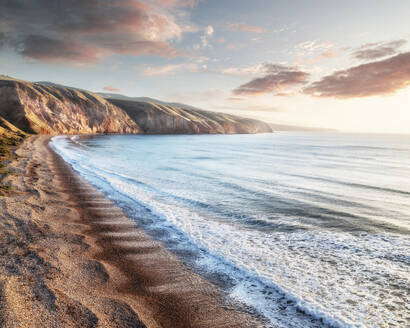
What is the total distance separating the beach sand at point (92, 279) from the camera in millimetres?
4480

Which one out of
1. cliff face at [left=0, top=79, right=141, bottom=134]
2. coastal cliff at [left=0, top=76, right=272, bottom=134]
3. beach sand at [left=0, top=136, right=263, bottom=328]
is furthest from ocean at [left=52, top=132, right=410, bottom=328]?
coastal cliff at [left=0, top=76, right=272, bottom=134]

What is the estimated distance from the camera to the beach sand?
176 inches

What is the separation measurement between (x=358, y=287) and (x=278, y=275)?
195 cm

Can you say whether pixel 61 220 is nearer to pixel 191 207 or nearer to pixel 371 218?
pixel 191 207

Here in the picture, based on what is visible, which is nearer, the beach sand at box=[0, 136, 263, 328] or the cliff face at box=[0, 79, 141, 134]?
the beach sand at box=[0, 136, 263, 328]

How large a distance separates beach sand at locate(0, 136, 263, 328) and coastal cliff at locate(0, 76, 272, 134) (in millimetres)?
82452

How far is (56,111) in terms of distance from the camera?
100500 millimetres

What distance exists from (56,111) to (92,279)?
11359 cm

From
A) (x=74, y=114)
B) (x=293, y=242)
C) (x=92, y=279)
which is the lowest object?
(x=293, y=242)

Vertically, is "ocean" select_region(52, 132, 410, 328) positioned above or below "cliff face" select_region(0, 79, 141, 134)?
below

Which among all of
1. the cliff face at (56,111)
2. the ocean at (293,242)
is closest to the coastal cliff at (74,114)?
the cliff face at (56,111)

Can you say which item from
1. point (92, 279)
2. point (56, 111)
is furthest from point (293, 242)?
point (56, 111)

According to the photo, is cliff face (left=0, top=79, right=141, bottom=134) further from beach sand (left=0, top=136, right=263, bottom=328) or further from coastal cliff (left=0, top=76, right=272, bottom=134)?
beach sand (left=0, top=136, right=263, bottom=328)

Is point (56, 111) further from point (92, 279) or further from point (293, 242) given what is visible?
point (293, 242)
